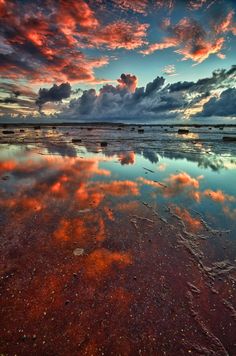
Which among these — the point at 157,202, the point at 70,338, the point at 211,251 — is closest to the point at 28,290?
the point at 70,338

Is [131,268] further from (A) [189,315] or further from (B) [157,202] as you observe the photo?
(B) [157,202]

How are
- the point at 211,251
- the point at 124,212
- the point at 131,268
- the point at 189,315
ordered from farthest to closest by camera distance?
the point at 124,212 → the point at 211,251 → the point at 131,268 → the point at 189,315

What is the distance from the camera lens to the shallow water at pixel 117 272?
2838 mm

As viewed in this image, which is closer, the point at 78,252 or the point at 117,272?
the point at 117,272

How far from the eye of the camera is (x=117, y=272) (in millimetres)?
4035

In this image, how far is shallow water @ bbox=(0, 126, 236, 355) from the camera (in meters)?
2.84

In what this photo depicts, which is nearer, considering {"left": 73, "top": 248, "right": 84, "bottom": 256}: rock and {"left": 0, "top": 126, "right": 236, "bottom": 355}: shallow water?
{"left": 0, "top": 126, "right": 236, "bottom": 355}: shallow water

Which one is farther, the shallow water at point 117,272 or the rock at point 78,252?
the rock at point 78,252

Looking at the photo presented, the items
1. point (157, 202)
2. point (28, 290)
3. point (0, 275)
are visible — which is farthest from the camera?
point (157, 202)

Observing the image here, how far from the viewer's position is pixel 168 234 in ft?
17.8

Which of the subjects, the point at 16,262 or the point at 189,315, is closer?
the point at 189,315

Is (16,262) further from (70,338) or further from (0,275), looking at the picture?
(70,338)

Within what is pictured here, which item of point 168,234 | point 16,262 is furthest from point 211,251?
point 16,262

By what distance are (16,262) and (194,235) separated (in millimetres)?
4413
